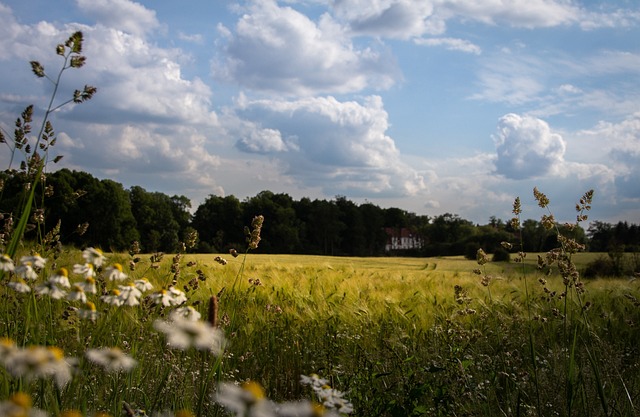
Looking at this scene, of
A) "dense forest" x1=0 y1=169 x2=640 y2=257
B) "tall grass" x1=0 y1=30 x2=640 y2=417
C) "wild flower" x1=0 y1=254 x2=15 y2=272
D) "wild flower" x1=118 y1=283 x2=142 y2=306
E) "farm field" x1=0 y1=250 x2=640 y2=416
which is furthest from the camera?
"dense forest" x1=0 y1=169 x2=640 y2=257

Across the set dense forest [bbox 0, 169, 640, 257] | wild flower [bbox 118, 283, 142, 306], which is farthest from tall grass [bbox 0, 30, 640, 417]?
dense forest [bbox 0, 169, 640, 257]

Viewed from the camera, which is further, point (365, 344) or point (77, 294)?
Answer: point (365, 344)

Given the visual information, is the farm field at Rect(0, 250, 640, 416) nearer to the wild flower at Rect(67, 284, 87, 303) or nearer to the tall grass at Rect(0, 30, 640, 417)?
the tall grass at Rect(0, 30, 640, 417)

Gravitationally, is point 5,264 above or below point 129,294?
above

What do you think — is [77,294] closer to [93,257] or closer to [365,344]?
[93,257]

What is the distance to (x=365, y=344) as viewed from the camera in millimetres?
5289

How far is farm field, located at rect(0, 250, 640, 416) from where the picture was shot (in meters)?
3.41

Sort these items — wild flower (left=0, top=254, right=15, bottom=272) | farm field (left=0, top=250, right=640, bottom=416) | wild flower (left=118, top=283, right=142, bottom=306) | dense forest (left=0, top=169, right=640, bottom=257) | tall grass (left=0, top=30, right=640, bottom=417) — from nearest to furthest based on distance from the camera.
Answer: wild flower (left=0, top=254, right=15, bottom=272) → wild flower (left=118, top=283, right=142, bottom=306) → tall grass (left=0, top=30, right=640, bottom=417) → farm field (left=0, top=250, right=640, bottom=416) → dense forest (left=0, top=169, right=640, bottom=257)

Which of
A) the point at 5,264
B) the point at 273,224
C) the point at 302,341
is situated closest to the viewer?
the point at 5,264

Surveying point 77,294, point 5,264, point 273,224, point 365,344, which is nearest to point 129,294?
point 77,294

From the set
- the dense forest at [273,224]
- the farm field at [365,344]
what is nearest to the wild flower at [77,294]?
the farm field at [365,344]

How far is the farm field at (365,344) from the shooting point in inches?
134

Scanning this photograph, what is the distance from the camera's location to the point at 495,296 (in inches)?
257

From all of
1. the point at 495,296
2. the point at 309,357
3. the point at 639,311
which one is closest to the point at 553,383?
the point at 309,357
